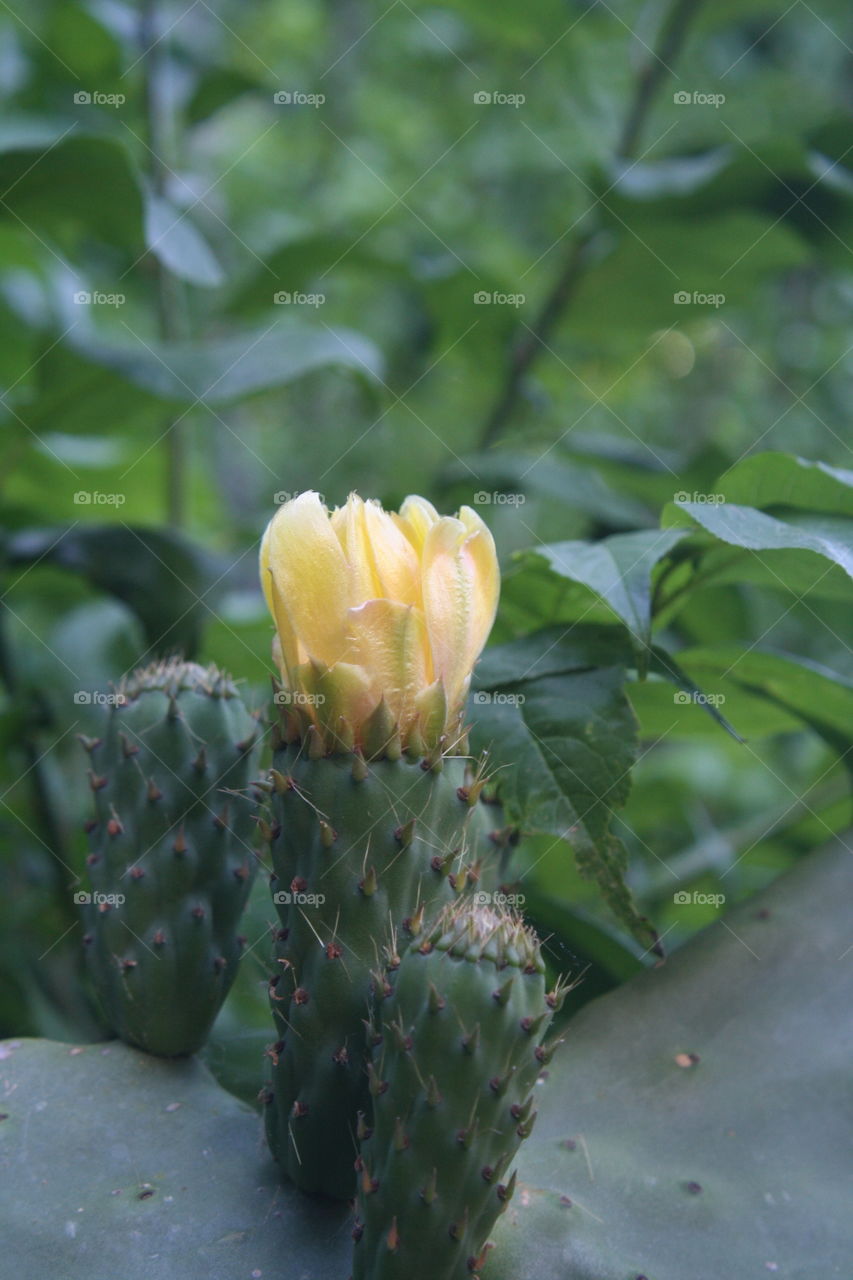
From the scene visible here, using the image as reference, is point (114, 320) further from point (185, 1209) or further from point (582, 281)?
point (185, 1209)

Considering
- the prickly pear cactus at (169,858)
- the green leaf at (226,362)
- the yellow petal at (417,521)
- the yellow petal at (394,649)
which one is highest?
the yellow petal at (417,521)

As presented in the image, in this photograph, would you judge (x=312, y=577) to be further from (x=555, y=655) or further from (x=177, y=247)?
(x=177, y=247)

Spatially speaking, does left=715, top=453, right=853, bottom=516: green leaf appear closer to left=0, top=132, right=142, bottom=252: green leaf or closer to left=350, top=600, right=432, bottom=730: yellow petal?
left=350, top=600, right=432, bottom=730: yellow petal

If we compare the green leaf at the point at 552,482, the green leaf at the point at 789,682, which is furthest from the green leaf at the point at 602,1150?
the green leaf at the point at 552,482

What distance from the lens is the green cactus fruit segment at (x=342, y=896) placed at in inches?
27.0

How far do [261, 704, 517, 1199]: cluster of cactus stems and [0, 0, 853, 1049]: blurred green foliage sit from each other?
16cm

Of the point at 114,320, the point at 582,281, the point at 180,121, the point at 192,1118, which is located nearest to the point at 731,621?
the point at 582,281

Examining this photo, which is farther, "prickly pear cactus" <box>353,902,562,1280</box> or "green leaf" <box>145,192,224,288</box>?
"green leaf" <box>145,192,224,288</box>

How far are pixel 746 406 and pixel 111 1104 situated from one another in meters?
2.66

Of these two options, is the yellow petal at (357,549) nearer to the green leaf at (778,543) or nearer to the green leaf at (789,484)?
the green leaf at (778,543)

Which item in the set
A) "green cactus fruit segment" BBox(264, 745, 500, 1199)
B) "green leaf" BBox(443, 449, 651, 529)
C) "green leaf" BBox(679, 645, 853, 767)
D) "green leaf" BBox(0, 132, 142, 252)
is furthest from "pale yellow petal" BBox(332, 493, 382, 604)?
"green leaf" BBox(0, 132, 142, 252)

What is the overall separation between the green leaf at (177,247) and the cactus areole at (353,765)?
0.61 meters

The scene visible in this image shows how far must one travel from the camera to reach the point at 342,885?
69 centimetres

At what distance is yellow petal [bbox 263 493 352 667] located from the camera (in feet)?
2.24
